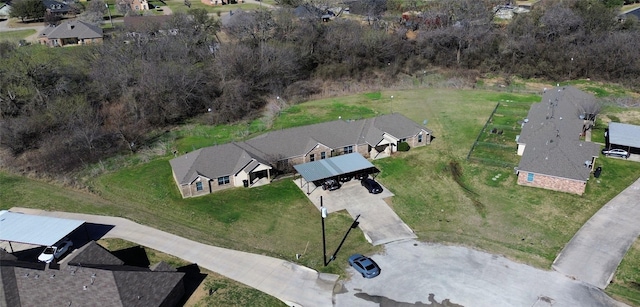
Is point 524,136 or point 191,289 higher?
point 524,136

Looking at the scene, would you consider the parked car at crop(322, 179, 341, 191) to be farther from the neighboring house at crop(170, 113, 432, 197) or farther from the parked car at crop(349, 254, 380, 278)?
the parked car at crop(349, 254, 380, 278)

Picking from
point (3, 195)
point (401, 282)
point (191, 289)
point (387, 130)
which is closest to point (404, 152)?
point (387, 130)

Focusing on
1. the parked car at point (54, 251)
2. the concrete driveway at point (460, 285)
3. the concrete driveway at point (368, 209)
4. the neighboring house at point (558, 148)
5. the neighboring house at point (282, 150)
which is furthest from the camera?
the neighboring house at point (282, 150)

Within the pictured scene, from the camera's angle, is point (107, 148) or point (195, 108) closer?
point (107, 148)

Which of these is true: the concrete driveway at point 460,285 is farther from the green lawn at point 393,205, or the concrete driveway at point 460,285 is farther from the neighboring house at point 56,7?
the neighboring house at point 56,7

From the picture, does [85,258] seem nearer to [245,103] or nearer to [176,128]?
[176,128]

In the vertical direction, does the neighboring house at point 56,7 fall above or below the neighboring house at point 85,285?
above

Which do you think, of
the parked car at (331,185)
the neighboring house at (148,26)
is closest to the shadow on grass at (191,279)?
the parked car at (331,185)
